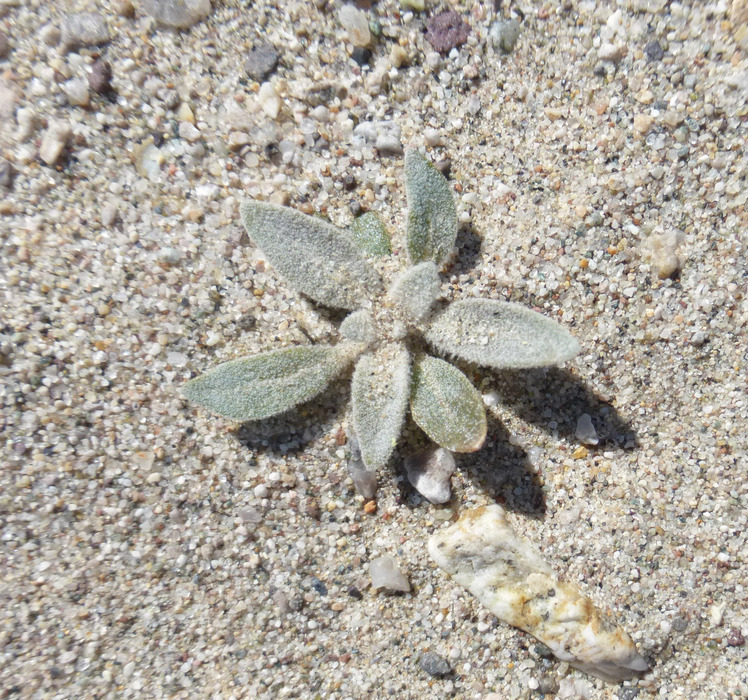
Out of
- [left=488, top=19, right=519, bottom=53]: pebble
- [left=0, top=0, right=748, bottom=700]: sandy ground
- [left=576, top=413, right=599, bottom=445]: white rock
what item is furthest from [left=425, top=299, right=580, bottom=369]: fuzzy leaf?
[left=488, top=19, right=519, bottom=53]: pebble

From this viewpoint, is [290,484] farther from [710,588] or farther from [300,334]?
[710,588]

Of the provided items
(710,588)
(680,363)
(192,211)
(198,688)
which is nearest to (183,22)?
(192,211)

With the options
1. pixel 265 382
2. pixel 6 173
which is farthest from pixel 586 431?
pixel 6 173

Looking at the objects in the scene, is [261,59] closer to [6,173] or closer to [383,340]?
[6,173]

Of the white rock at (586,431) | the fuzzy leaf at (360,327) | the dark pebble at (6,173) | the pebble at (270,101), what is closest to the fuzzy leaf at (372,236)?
the fuzzy leaf at (360,327)

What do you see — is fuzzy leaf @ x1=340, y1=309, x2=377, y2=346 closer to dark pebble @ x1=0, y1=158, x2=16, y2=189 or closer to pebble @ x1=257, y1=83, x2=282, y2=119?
pebble @ x1=257, y1=83, x2=282, y2=119

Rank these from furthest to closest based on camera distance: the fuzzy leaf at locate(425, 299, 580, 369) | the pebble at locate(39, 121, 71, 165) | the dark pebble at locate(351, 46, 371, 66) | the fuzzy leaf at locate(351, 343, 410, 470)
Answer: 1. the dark pebble at locate(351, 46, 371, 66)
2. the pebble at locate(39, 121, 71, 165)
3. the fuzzy leaf at locate(351, 343, 410, 470)
4. the fuzzy leaf at locate(425, 299, 580, 369)
